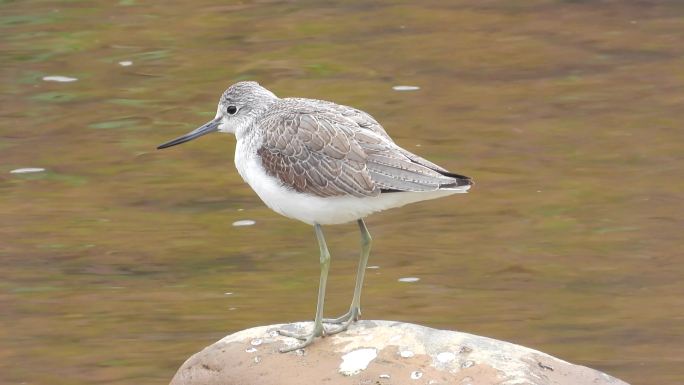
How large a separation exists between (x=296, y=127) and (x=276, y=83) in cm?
710

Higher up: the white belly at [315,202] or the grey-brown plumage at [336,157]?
the grey-brown plumage at [336,157]

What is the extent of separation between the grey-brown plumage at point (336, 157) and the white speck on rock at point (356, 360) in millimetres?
934

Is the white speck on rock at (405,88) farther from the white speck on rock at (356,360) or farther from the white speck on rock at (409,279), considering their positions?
the white speck on rock at (356,360)

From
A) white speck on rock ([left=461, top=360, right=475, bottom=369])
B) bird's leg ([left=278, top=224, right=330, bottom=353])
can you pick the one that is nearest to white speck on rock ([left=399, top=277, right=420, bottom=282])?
bird's leg ([left=278, top=224, right=330, bottom=353])

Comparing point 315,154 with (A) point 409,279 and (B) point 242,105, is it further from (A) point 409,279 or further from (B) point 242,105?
(A) point 409,279

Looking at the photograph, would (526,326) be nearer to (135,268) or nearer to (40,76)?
(135,268)

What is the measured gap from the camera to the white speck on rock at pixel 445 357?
8547 millimetres

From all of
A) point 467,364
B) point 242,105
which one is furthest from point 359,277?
point 242,105

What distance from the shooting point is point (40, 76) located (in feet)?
53.3

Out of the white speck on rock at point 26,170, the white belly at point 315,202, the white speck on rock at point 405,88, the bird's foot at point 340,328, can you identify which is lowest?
the white speck on rock at point 26,170

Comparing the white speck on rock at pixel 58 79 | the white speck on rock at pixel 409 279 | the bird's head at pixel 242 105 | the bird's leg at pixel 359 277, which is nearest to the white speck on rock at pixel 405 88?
the white speck on rock at pixel 58 79

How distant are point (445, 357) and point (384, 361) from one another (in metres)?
0.35

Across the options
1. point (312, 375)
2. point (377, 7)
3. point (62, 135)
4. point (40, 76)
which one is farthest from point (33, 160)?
point (312, 375)

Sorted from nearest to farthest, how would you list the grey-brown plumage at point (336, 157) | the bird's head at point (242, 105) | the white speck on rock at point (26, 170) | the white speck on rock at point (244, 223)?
1. the grey-brown plumage at point (336, 157)
2. the bird's head at point (242, 105)
3. the white speck on rock at point (244, 223)
4. the white speck on rock at point (26, 170)
